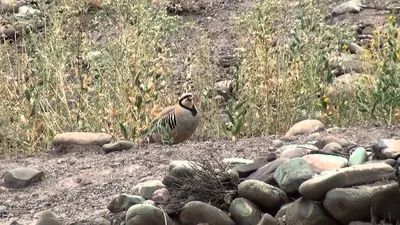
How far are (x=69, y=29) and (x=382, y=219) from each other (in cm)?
459

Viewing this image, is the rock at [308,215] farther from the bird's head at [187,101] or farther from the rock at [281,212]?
the bird's head at [187,101]

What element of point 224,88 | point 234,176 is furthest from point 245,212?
point 224,88

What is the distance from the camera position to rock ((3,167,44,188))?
547 centimetres

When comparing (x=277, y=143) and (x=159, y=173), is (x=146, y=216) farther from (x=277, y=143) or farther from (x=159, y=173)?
(x=277, y=143)

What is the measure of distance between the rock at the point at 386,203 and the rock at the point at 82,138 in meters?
2.82

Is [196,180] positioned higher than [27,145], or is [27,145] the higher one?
[196,180]

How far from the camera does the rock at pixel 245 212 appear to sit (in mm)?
4316

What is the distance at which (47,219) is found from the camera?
4.52m

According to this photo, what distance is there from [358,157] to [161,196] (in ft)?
3.60

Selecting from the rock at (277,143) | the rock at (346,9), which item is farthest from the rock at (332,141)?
the rock at (346,9)

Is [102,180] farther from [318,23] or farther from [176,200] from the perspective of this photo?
[318,23]

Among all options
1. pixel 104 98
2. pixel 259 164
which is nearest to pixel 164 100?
pixel 104 98

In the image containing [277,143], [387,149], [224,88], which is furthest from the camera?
[224,88]

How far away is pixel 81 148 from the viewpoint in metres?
6.34
